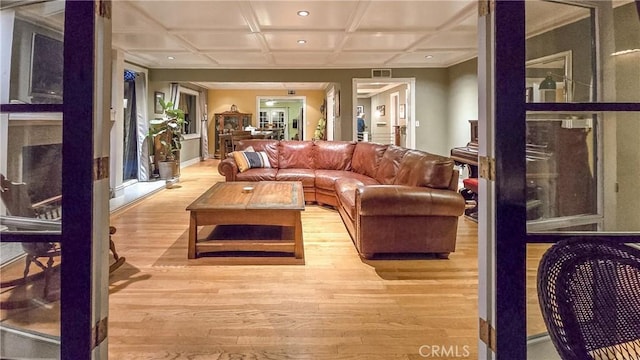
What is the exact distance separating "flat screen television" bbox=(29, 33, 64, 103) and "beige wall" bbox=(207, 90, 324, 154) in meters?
11.4

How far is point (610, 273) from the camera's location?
122 cm

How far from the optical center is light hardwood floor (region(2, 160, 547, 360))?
6.48 feet

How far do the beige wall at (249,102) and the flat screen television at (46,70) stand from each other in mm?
11402

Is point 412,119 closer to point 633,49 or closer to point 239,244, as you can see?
point 239,244

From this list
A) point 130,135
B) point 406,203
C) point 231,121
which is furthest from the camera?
point 231,121

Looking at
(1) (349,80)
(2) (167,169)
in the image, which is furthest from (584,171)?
(2) (167,169)

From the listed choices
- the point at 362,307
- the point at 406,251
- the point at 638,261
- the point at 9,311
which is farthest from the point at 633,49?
the point at 9,311

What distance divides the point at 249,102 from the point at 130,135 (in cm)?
558

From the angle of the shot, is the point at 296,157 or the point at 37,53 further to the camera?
the point at 296,157

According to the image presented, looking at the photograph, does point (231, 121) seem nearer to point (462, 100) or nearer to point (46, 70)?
point (462, 100)

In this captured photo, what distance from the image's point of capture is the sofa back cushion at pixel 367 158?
17.5ft

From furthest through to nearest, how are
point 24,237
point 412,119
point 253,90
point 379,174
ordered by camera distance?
point 253,90, point 412,119, point 379,174, point 24,237

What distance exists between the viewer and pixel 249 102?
1285 cm

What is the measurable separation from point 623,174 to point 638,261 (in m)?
0.53
